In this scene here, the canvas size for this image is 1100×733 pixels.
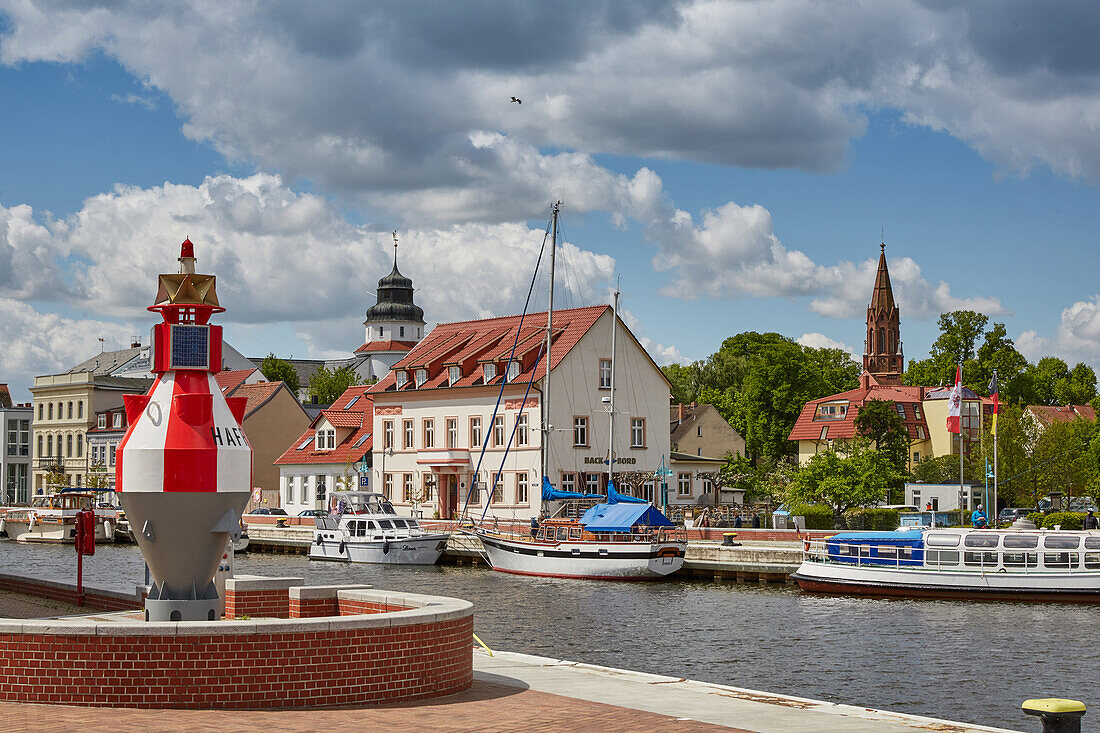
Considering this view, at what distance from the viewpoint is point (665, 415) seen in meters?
70.8

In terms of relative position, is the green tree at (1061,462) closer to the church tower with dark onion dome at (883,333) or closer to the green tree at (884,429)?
the green tree at (884,429)

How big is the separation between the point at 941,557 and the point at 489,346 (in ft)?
113

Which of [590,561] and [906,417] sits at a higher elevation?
[906,417]

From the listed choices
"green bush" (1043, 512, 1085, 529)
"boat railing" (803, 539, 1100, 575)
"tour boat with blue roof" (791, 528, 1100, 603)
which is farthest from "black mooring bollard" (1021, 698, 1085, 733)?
"green bush" (1043, 512, 1085, 529)

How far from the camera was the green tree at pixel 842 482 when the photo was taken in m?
57.3

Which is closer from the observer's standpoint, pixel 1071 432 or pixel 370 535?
pixel 370 535

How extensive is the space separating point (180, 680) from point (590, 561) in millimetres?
35900

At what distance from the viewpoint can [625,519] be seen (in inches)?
1941

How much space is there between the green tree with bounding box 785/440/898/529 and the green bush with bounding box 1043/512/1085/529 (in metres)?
8.60

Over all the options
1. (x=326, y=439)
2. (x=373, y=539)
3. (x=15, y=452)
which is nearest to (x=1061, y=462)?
(x=373, y=539)

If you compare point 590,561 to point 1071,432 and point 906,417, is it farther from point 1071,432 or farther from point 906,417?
point 906,417

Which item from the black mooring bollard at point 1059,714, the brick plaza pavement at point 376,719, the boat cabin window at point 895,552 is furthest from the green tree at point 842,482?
the black mooring bollard at point 1059,714

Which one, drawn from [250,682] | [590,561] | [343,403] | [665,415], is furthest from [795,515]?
[250,682]

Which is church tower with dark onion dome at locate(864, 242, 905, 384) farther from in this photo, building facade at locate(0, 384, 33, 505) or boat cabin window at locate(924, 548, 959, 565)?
boat cabin window at locate(924, 548, 959, 565)
